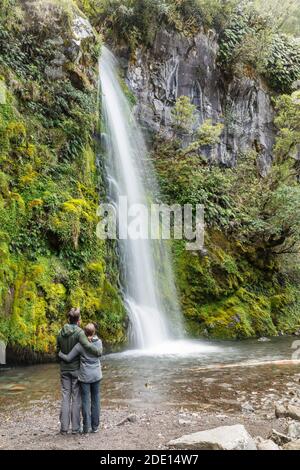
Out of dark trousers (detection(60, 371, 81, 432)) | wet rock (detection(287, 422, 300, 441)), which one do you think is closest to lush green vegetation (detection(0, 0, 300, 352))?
dark trousers (detection(60, 371, 81, 432))

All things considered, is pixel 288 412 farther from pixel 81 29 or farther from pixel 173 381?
pixel 81 29

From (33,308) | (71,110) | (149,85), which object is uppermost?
(149,85)

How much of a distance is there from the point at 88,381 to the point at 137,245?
992cm

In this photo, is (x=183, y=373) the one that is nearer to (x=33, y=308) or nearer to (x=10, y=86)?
(x=33, y=308)

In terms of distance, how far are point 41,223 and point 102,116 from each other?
667cm

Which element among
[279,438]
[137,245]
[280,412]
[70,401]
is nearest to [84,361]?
[70,401]

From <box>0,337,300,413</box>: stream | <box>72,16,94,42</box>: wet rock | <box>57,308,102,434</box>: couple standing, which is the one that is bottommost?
<box>0,337,300,413</box>: stream

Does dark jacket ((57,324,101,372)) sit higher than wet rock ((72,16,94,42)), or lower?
lower

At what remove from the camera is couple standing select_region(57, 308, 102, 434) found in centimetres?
565

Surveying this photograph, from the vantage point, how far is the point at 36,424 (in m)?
6.07

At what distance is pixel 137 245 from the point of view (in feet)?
50.7

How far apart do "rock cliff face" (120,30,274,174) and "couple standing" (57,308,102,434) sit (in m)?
15.8

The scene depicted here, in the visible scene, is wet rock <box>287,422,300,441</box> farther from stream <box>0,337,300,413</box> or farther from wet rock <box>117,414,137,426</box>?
wet rock <box>117,414,137,426</box>
